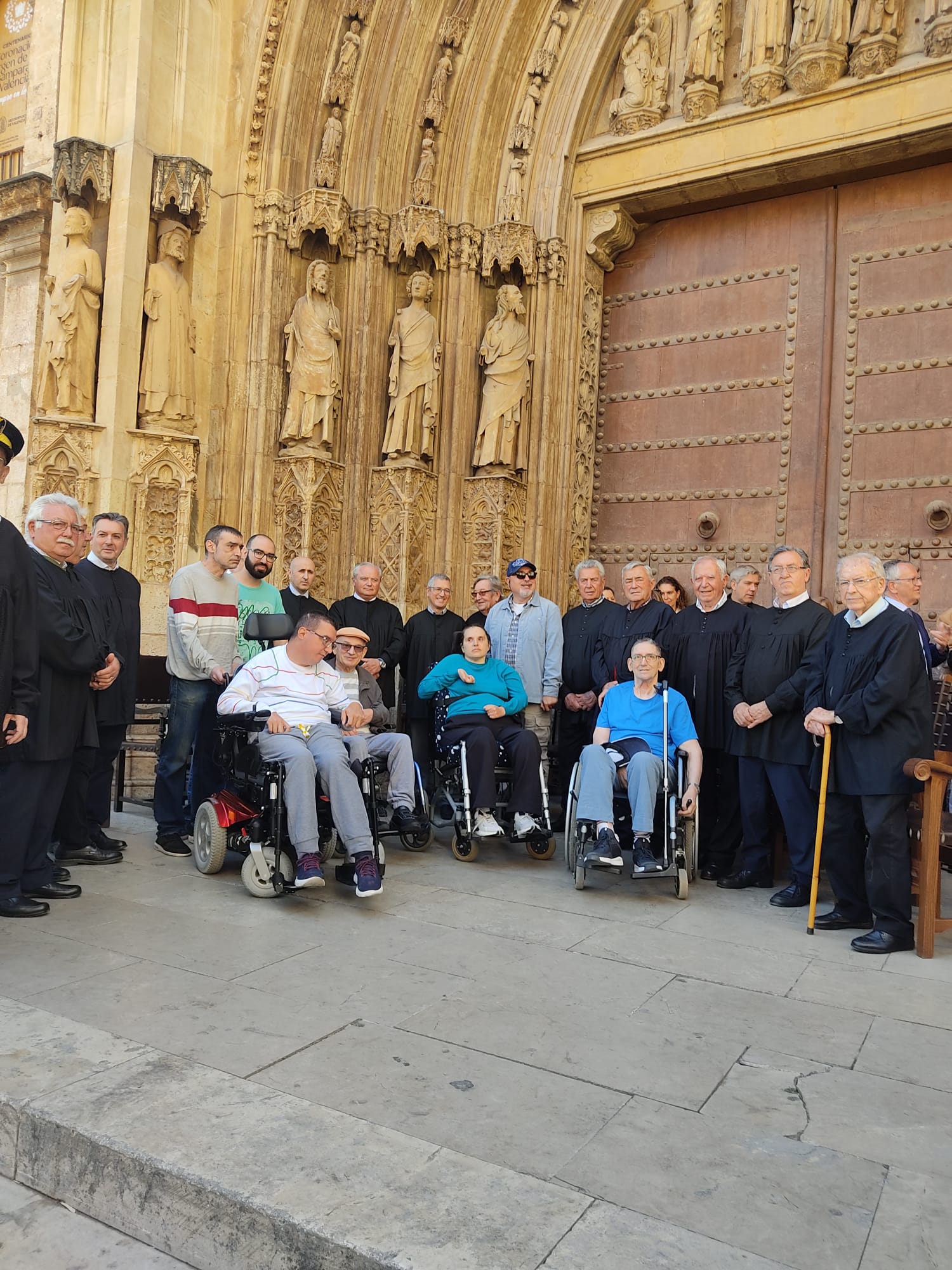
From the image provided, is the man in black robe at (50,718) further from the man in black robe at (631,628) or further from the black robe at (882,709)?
the black robe at (882,709)

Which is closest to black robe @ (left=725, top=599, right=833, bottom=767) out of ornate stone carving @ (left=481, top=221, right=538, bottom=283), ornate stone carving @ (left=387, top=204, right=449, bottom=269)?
ornate stone carving @ (left=481, top=221, right=538, bottom=283)

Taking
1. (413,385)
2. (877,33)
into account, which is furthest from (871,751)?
(877,33)

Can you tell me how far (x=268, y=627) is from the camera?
18.4 ft

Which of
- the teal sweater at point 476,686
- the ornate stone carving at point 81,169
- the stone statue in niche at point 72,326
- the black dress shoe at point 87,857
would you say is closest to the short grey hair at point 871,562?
the teal sweater at point 476,686

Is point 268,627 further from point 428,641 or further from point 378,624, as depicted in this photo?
point 428,641

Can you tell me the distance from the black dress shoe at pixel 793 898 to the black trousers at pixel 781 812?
→ 0.10 ft

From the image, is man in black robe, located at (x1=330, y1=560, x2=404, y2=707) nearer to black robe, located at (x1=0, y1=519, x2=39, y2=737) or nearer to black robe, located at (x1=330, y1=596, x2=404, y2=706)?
black robe, located at (x1=330, y1=596, x2=404, y2=706)

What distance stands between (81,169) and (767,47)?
17.7 ft

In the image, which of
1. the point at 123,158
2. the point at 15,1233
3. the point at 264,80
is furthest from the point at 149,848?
the point at 264,80

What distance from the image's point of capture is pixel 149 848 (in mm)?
5793

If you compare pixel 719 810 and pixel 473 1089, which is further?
pixel 719 810

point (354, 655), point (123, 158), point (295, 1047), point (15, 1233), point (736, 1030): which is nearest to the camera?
point (15, 1233)

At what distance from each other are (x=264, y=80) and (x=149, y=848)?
6.41 m

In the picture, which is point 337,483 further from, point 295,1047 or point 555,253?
point 295,1047
